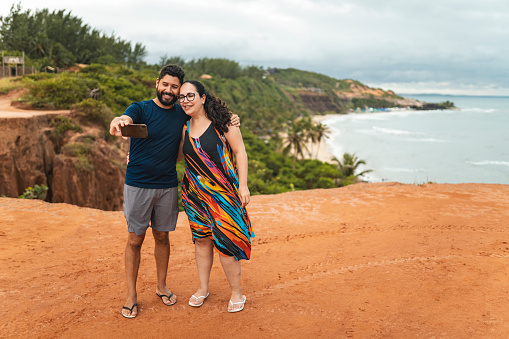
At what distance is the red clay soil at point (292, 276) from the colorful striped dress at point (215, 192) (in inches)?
27.6

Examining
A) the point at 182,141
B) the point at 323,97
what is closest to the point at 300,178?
the point at 182,141

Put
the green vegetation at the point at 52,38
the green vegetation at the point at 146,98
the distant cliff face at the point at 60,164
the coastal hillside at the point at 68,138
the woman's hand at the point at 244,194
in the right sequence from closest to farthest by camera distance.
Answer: the woman's hand at the point at 244,194 < the distant cliff face at the point at 60,164 < the coastal hillside at the point at 68,138 < the green vegetation at the point at 146,98 < the green vegetation at the point at 52,38

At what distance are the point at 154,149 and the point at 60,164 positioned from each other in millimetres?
11637

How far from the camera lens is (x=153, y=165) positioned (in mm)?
3441

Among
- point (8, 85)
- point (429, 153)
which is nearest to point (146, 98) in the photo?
point (8, 85)

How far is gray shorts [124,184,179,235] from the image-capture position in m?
3.44

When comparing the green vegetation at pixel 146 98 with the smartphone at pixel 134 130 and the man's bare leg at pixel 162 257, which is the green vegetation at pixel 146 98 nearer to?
the man's bare leg at pixel 162 257

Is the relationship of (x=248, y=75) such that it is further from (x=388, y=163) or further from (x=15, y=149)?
(x=15, y=149)

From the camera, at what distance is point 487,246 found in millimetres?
5414

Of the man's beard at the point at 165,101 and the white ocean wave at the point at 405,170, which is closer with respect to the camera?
the man's beard at the point at 165,101

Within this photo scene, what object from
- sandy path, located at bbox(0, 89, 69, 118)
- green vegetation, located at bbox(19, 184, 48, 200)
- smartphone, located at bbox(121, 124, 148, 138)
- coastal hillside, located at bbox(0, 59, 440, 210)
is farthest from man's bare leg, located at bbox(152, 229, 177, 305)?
sandy path, located at bbox(0, 89, 69, 118)

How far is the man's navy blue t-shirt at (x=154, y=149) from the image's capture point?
3.41 metres

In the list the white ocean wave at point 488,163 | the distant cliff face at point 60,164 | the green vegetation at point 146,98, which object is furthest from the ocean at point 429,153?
the distant cliff face at point 60,164

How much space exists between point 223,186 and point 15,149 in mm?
11081
